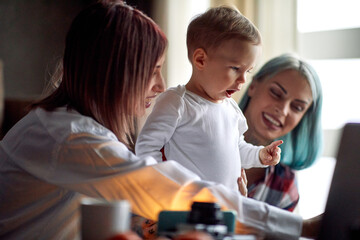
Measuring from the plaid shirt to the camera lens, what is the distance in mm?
1573

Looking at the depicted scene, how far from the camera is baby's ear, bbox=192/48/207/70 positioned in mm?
1692

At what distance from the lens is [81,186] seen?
1.16 metres

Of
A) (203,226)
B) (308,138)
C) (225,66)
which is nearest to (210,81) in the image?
(225,66)

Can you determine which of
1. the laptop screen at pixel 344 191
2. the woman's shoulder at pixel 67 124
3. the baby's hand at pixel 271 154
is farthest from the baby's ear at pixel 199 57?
the laptop screen at pixel 344 191

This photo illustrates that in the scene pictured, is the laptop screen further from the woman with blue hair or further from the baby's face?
the woman with blue hair

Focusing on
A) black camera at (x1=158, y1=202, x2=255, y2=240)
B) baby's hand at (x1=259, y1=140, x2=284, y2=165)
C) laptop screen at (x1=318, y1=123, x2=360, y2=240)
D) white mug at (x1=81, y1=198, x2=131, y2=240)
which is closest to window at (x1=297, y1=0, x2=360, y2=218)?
baby's hand at (x1=259, y1=140, x2=284, y2=165)

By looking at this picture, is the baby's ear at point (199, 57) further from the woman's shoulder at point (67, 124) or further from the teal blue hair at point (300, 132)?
the teal blue hair at point (300, 132)

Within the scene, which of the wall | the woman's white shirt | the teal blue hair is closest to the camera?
the woman's white shirt

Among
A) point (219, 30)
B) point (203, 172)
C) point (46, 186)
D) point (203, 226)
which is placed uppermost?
point (219, 30)

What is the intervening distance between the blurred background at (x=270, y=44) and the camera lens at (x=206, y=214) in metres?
2.27

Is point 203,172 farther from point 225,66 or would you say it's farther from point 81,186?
point 81,186

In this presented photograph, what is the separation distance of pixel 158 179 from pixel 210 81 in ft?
2.15

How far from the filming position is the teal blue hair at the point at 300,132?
2.62 metres

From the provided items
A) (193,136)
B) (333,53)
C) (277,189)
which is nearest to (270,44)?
(333,53)
